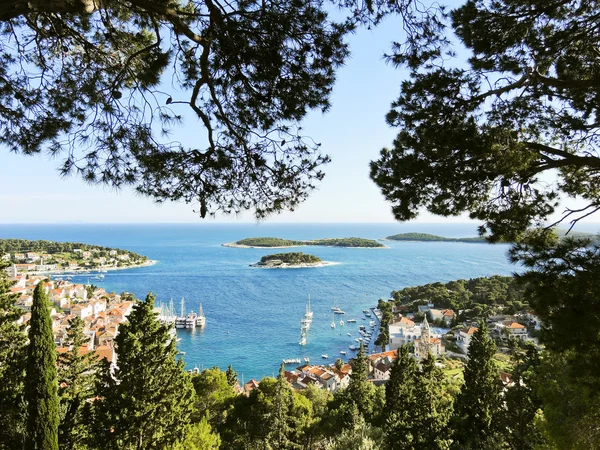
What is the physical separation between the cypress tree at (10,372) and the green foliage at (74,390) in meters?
0.62

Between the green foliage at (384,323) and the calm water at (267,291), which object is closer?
the calm water at (267,291)

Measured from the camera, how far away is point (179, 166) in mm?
2682

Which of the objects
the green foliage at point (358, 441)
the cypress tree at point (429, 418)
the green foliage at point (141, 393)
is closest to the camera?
the green foliage at point (141, 393)

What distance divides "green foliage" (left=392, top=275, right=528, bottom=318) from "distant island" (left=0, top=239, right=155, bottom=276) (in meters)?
48.3

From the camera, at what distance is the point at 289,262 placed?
210 ft

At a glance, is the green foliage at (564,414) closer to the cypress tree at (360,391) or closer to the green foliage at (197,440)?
the green foliage at (197,440)

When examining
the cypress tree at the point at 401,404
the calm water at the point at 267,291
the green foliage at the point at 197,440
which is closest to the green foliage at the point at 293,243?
the calm water at the point at 267,291

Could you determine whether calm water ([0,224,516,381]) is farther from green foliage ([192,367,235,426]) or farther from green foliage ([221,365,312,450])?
green foliage ([192,367,235,426])

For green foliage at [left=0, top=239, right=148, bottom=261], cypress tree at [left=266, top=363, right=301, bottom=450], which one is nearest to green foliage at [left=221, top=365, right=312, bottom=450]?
cypress tree at [left=266, top=363, right=301, bottom=450]

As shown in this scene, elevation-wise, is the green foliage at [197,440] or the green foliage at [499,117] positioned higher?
the green foliage at [499,117]

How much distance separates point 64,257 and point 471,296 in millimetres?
67234

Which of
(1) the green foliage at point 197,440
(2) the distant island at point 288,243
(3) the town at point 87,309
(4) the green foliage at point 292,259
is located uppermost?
(1) the green foliage at point 197,440

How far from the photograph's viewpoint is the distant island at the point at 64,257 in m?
59.3

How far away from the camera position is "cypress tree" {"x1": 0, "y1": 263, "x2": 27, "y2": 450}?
6086 millimetres
